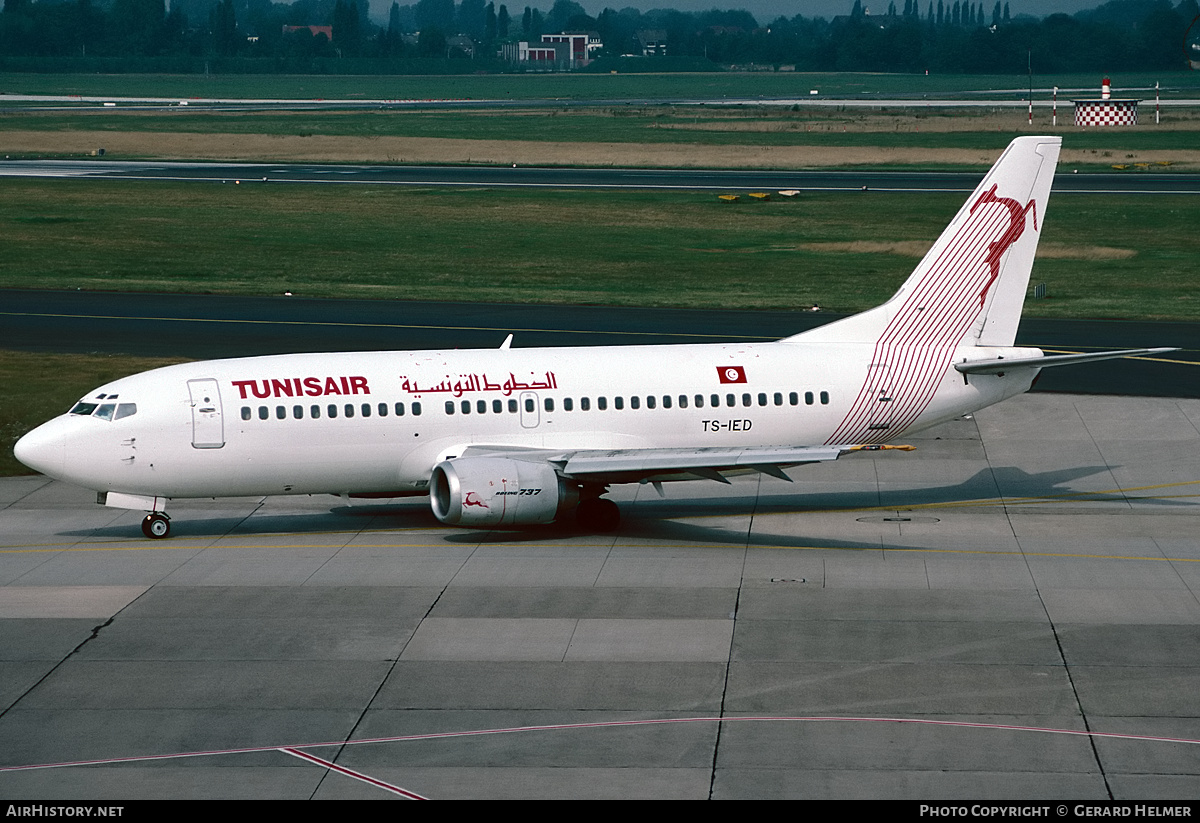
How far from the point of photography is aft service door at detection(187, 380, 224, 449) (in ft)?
109

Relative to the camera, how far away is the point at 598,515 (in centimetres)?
3512

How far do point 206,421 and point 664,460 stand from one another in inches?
390

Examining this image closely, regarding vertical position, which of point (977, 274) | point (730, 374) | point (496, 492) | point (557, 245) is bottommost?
point (557, 245)

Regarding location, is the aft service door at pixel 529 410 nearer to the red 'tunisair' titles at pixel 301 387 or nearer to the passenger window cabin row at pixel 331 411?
the passenger window cabin row at pixel 331 411

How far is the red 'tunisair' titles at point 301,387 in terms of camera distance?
33781 mm

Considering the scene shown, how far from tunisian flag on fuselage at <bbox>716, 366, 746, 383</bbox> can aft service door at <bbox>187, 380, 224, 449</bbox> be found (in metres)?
11.2

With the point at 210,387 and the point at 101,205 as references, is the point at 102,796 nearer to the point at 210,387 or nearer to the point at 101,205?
the point at 210,387

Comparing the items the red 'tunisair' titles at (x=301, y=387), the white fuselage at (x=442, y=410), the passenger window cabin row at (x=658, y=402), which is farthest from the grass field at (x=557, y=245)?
the red 'tunisair' titles at (x=301, y=387)

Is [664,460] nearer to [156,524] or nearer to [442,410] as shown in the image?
[442,410]

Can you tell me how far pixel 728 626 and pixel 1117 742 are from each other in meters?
7.73

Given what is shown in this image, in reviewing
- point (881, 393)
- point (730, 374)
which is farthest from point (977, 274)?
Result: point (730, 374)

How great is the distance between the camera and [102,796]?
67.6ft

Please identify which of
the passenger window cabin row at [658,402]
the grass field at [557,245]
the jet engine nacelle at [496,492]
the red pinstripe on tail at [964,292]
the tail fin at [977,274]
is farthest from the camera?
the grass field at [557,245]

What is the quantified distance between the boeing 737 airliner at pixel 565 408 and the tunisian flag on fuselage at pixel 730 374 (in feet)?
0.11
